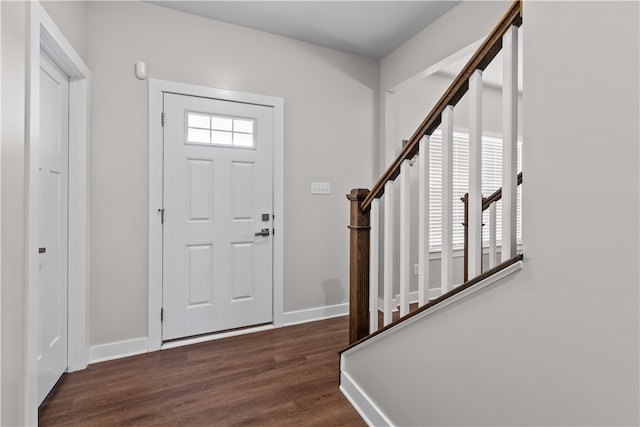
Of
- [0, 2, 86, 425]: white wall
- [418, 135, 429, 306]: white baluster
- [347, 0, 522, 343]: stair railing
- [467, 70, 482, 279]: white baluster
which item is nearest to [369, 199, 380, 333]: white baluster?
[347, 0, 522, 343]: stair railing

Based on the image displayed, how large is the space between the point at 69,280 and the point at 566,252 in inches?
102

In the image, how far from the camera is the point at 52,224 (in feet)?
5.89

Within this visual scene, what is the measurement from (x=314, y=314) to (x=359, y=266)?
1438 millimetres

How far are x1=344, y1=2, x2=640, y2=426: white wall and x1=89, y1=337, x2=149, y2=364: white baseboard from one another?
2274 millimetres

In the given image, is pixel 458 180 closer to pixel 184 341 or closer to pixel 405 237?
pixel 405 237

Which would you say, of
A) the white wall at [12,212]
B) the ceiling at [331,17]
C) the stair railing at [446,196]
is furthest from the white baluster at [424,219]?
the ceiling at [331,17]

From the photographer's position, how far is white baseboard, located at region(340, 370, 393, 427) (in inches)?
57.7

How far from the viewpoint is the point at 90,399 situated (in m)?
1.74

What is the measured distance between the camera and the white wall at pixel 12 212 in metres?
1.16

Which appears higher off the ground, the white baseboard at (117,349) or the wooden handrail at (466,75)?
the wooden handrail at (466,75)

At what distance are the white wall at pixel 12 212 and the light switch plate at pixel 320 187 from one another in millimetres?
2000

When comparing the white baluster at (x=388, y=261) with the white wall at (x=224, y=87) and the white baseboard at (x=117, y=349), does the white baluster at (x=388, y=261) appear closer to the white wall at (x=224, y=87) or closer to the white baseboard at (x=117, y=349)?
the white wall at (x=224, y=87)

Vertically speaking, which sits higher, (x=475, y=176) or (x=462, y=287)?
(x=475, y=176)

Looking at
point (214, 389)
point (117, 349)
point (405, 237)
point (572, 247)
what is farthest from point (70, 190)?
point (572, 247)
